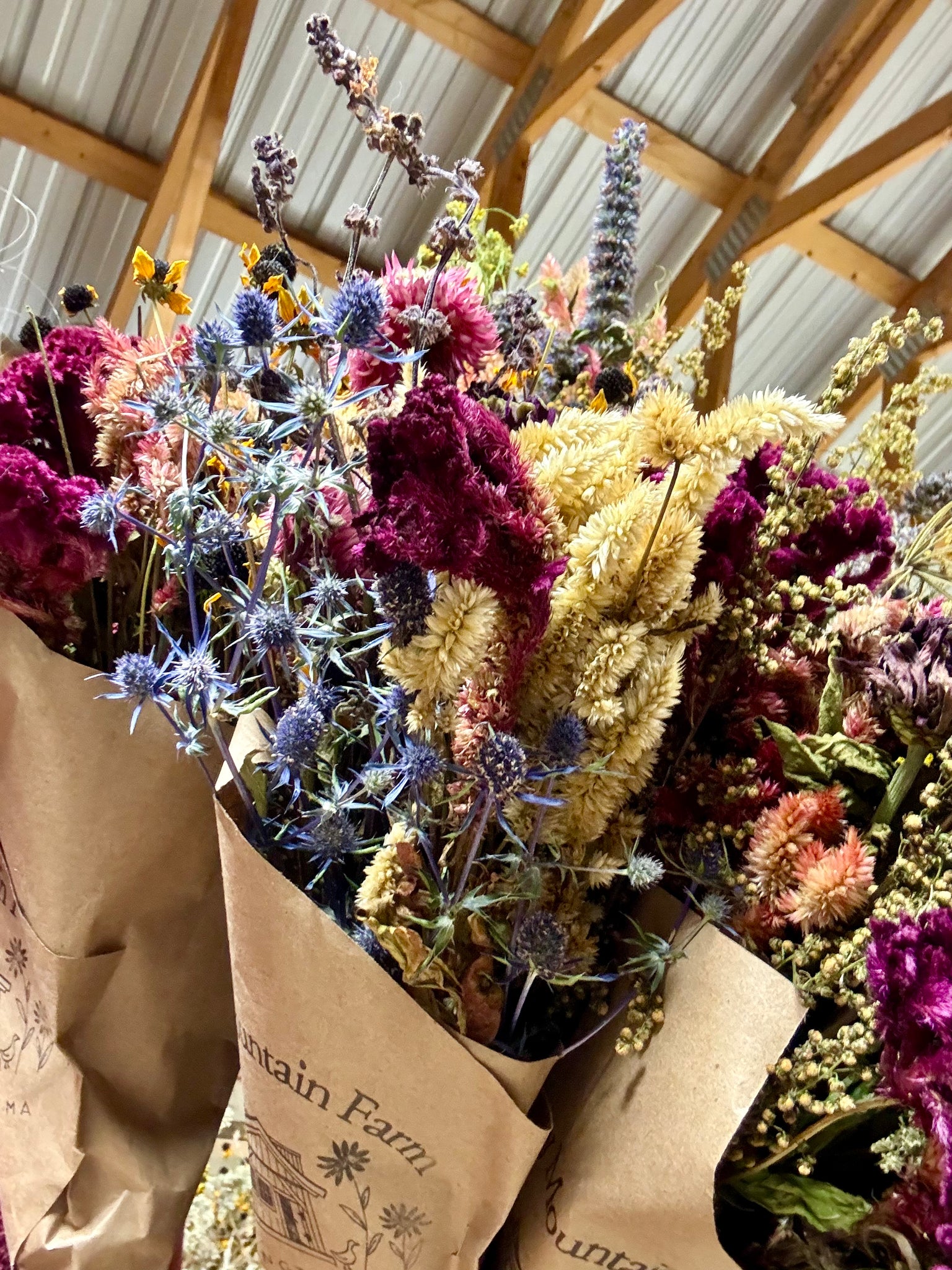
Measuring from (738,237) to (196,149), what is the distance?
1.88 meters

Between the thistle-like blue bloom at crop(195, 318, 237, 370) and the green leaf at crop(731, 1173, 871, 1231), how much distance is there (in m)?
0.63

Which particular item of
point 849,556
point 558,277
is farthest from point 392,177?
point 849,556

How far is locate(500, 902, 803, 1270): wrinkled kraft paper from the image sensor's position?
56 centimetres

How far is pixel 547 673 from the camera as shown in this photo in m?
0.56

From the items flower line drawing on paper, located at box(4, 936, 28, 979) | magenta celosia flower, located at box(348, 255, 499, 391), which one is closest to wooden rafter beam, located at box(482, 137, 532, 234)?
magenta celosia flower, located at box(348, 255, 499, 391)

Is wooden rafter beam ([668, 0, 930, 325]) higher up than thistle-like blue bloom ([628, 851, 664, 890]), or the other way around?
wooden rafter beam ([668, 0, 930, 325])

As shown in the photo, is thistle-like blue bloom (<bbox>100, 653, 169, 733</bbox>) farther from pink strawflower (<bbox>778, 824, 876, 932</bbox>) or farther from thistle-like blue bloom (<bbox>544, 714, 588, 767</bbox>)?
pink strawflower (<bbox>778, 824, 876, 932</bbox>)

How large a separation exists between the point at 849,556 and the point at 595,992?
1.20 feet

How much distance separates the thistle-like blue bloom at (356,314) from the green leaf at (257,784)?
0.97 feet

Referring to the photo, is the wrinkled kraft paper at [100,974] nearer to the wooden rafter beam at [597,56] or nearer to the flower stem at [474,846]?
the flower stem at [474,846]

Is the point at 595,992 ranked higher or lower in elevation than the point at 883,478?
lower

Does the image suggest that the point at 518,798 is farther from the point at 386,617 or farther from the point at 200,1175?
the point at 200,1175

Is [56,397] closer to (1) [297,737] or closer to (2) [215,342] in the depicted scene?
(2) [215,342]

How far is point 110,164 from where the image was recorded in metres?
3.08
